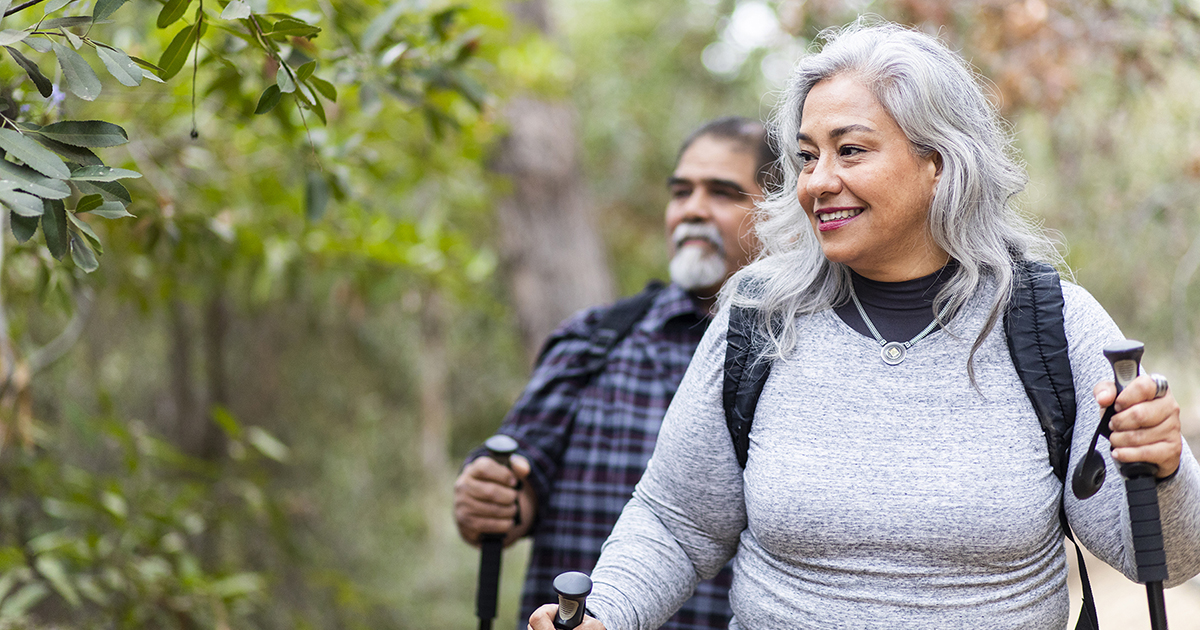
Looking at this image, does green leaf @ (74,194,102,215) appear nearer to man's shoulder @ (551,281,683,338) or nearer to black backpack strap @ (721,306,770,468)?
black backpack strap @ (721,306,770,468)

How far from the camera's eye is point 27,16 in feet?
7.04

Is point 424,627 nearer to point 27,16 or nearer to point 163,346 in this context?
point 163,346

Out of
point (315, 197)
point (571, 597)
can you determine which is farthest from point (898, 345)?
point (315, 197)

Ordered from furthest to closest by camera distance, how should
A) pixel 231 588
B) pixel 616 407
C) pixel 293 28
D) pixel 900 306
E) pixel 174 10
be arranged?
pixel 231 588, pixel 616 407, pixel 900 306, pixel 293 28, pixel 174 10

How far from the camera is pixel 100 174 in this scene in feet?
4.51

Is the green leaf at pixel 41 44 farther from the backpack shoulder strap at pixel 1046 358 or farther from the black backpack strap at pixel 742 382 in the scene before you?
the backpack shoulder strap at pixel 1046 358

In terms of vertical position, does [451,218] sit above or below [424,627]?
above

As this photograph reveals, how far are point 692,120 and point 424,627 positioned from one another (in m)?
4.24

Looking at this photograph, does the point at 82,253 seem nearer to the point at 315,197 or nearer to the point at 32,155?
the point at 32,155

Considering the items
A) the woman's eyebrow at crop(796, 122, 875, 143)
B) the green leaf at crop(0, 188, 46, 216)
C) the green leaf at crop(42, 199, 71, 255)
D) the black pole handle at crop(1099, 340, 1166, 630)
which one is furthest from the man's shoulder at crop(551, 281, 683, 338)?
the green leaf at crop(0, 188, 46, 216)

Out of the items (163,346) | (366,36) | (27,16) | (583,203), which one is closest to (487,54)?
(366,36)

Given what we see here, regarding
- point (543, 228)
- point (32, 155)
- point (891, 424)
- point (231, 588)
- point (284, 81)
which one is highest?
point (284, 81)

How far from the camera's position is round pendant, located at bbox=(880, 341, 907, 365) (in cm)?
160

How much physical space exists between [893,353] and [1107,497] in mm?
395
